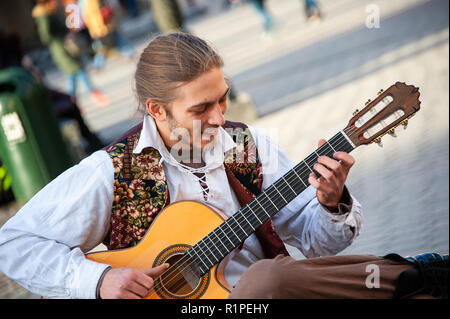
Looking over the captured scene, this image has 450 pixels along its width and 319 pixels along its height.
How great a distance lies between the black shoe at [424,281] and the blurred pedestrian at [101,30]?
10.9 m

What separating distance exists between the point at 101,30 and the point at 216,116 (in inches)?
421

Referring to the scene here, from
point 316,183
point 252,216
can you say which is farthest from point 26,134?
point 316,183

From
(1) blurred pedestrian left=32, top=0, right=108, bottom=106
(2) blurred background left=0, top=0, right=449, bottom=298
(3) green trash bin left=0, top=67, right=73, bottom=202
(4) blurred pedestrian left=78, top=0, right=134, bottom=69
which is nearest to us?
(2) blurred background left=0, top=0, right=449, bottom=298

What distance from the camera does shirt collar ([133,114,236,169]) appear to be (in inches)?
93.4

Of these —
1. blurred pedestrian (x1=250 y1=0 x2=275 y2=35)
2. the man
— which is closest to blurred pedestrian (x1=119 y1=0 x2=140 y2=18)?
blurred pedestrian (x1=250 y1=0 x2=275 y2=35)

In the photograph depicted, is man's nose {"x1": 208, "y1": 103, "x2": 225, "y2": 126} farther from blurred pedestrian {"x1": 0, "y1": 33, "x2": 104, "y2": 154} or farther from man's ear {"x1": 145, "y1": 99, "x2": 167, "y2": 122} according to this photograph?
blurred pedestrian {"x1": 0, "y1": 33, "x2": 104, "y2": 154}

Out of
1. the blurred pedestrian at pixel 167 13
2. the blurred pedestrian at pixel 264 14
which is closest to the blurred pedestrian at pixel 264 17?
the blurred pedestrian at pixel 264 14

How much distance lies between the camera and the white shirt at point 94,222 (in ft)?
7.16

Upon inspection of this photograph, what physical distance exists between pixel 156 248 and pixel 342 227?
74 centimetres

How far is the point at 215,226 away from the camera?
88.0 inches

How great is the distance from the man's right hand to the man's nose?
62 centimetres

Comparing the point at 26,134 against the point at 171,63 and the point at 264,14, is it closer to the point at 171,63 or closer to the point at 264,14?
the point at 171,63
